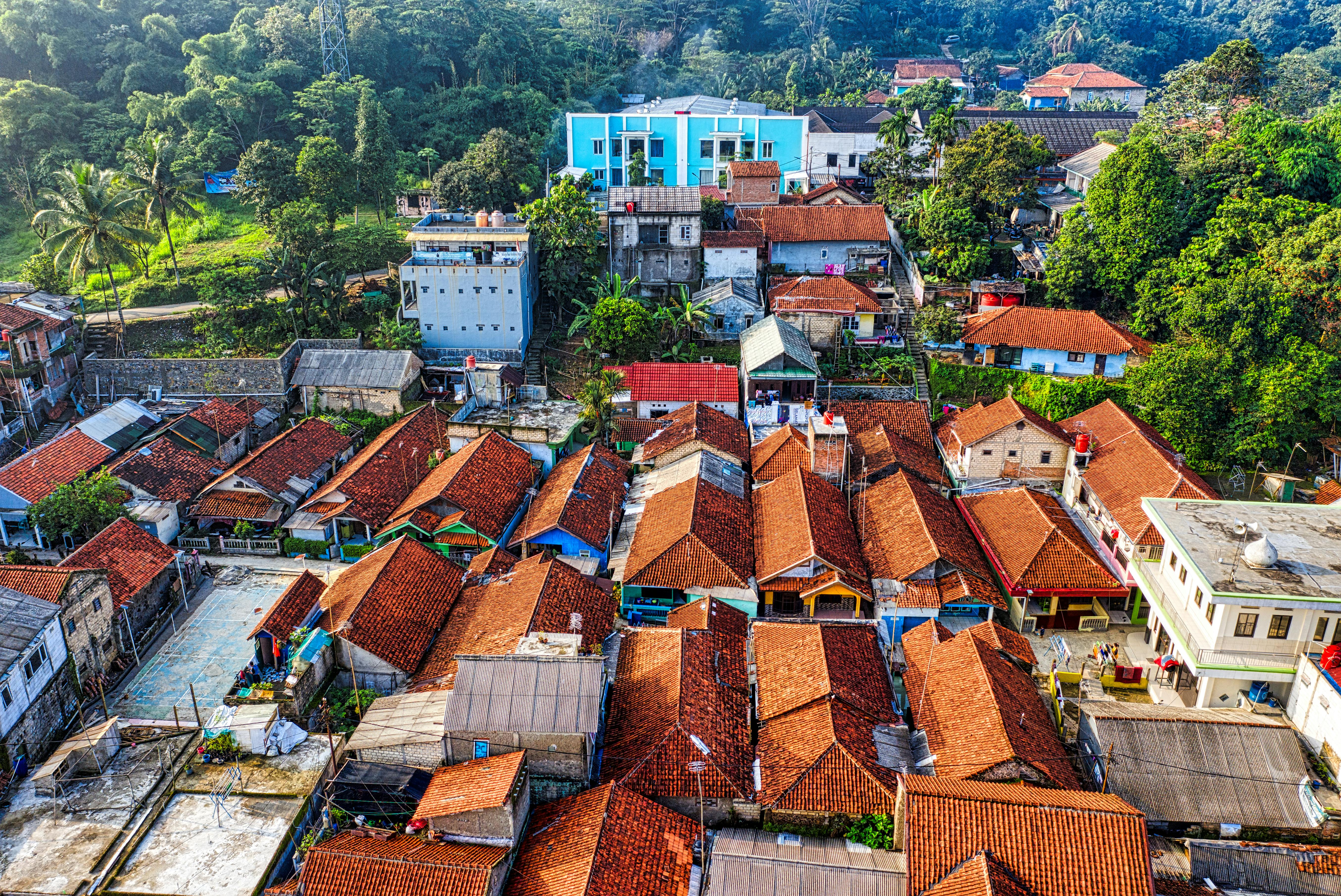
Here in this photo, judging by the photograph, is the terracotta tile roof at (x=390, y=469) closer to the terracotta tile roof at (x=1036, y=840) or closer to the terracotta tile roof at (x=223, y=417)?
the terracotta tile roof at (x=223, y=417)

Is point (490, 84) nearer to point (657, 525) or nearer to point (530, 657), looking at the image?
point (657, 525)

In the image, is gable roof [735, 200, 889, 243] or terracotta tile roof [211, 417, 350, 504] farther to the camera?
gable roof [735, 200, 889, 243]

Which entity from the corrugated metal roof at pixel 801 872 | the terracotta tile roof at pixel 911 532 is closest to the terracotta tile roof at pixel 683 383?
the terracotta tile roof at pixel 911 532

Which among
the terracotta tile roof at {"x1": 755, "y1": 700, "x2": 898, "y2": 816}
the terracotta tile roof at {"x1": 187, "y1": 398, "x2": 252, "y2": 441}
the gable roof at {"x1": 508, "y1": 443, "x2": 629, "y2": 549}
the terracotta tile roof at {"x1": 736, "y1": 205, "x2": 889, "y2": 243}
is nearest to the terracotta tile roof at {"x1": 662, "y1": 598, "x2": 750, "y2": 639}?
the terracotta tile roof at {"x1": 755, "y1": 700, "x2": 898, "y2": 816}

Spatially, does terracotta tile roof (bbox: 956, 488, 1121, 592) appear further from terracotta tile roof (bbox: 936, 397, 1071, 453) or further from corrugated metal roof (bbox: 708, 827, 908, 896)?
corrugated metal roof (bbox: 708, 827, 908, 896)

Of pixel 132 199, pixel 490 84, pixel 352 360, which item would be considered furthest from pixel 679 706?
pixel 490 84

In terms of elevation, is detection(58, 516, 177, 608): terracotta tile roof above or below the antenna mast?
below
